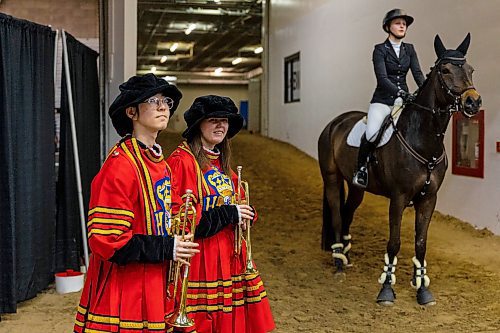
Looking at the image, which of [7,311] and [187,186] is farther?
[7,311]

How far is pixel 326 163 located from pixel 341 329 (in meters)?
2.22

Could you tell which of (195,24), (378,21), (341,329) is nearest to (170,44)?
(195,24)

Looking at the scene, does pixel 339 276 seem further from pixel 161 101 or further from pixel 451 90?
pixel 161 101

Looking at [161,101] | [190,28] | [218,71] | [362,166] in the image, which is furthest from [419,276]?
[218,71]

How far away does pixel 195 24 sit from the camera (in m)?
16.6

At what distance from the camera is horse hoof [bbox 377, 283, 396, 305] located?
15.8 feet

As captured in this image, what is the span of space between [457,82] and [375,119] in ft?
2.75

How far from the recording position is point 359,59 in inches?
397

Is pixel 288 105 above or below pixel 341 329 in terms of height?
above

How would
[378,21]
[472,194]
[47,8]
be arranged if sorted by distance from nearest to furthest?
[472,194], [378,21], [47,8]

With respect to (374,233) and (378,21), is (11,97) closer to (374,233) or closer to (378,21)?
(374,233)

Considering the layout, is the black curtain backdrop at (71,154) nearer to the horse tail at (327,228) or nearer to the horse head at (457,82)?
the horse tail at (327,228)

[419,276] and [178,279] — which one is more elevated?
[178,279]

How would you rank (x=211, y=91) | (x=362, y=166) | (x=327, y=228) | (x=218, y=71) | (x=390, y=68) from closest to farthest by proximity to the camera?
(x=390, y=68)
(x=362, y=166)
(x=327, y=228)
(x=218, y=71)
(x=211, y=91)
